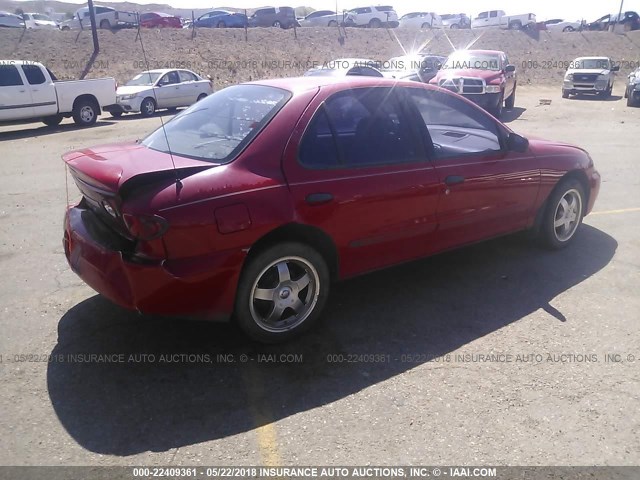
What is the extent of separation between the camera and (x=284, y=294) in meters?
3.54

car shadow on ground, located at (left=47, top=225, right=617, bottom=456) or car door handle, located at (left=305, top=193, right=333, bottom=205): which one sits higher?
car door handle, located at (left=305, top=193, right=333, bottom=205)

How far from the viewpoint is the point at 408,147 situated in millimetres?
4012

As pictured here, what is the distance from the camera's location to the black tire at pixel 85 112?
15.2 m

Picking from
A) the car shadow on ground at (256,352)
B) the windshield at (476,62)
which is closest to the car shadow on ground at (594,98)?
the windshield at (476,62)

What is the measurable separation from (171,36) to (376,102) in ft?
111

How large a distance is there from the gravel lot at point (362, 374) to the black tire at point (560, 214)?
0.17 m

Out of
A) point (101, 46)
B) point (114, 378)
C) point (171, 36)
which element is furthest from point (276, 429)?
point (171, 36)

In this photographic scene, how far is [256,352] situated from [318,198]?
1.07 m

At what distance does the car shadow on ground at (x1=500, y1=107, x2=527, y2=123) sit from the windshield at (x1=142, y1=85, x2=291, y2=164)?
13408mm

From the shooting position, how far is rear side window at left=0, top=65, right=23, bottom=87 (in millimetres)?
13945

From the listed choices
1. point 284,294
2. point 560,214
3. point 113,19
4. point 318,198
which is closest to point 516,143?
point 560,214

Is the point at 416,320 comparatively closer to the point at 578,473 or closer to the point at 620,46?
the point at 578,473

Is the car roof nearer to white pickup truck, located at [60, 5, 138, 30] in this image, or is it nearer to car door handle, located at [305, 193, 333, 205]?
car door handle, located at [305, 193, 333, 205]

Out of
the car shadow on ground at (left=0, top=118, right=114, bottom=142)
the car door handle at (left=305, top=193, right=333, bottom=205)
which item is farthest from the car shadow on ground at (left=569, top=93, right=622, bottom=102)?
the car door handle at (left=305, top=193, right=333, bottom=205)
